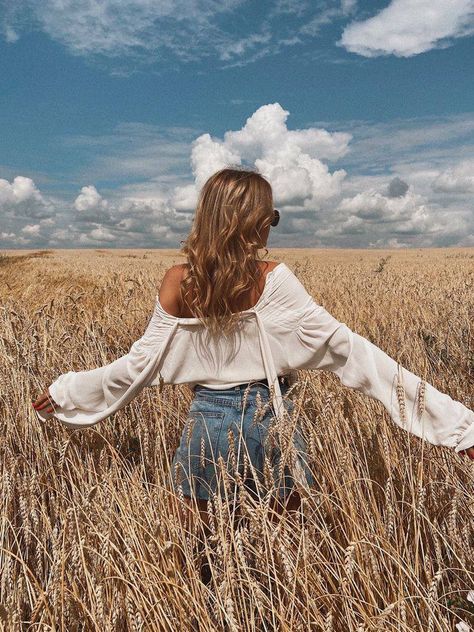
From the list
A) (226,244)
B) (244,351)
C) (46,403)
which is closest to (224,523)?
(244,351)

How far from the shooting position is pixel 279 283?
1.76 meters

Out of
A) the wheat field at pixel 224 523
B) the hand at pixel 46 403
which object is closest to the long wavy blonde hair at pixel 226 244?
the wheat field at pixel 224 523

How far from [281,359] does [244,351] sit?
13 cm

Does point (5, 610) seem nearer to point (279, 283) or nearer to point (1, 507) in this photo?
point (1, 507)

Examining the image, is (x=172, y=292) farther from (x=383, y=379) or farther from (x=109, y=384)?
(x=383, y=379)

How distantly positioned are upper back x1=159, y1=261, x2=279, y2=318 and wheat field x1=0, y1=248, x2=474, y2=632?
0.38 metres

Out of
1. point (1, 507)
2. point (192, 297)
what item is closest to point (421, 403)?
point (192, 297)

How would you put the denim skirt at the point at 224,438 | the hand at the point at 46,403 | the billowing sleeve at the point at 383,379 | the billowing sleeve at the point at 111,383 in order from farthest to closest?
the hand at the point at 46,403 < the billowing sleeve at the point at 111,383 < the denim skirt at the point at 224,438 < the billowing sleeve at the point at 383,379

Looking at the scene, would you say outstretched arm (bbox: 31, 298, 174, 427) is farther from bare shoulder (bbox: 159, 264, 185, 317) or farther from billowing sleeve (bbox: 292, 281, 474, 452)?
billowing sleeve (bbox: 292, 281, 474, 452)

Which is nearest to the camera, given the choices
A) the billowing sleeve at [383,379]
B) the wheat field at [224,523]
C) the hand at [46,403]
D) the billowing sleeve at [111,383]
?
the wheat field at [224,523]

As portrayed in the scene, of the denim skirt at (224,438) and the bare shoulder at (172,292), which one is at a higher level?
the bare shoulder at (172,292)

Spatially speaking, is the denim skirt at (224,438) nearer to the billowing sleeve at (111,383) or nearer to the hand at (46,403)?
the billowing sleeve at (111,383)

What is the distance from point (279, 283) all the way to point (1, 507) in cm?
131

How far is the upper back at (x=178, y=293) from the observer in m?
1.79
